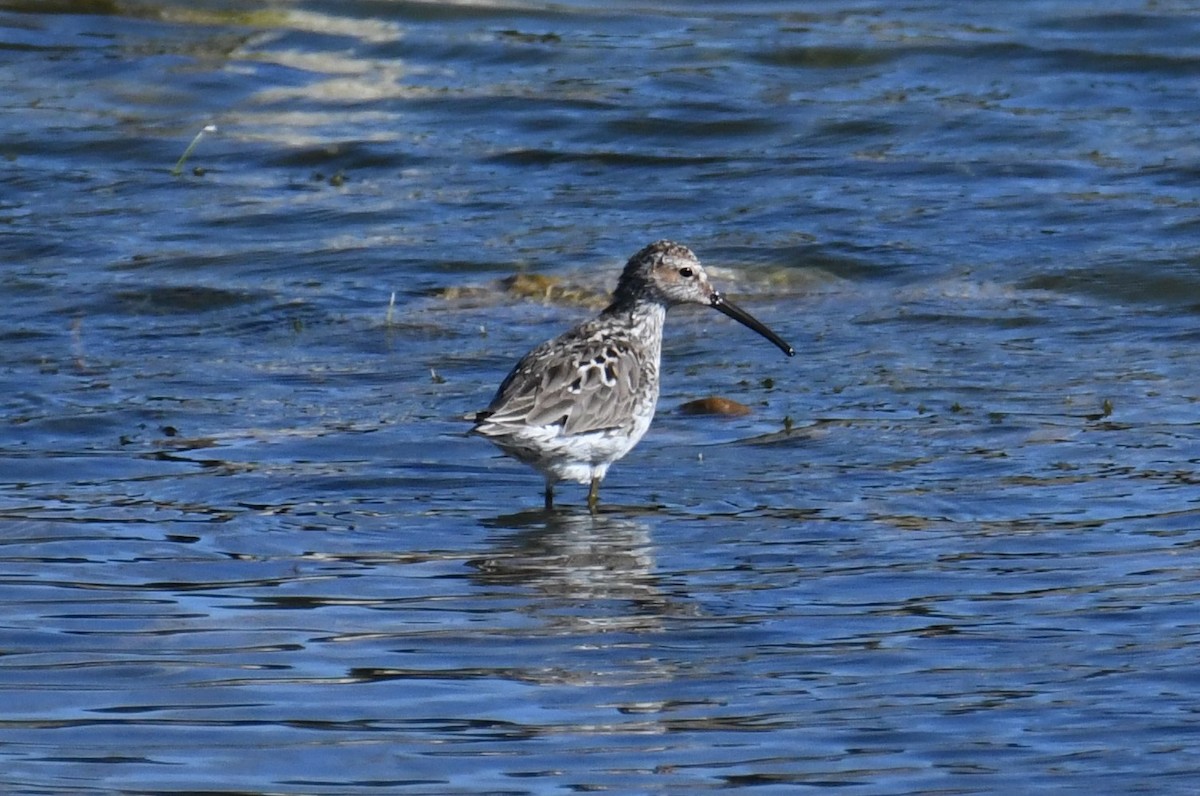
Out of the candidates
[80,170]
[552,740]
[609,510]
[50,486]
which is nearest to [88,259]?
[80,170]

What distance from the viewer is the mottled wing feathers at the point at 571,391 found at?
8664 mm

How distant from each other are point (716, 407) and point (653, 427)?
0.35 meters

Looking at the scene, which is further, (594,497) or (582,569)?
(594,497)

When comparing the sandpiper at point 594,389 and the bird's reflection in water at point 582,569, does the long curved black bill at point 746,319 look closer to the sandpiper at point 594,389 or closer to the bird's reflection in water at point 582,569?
the sandpiper at point 594,389

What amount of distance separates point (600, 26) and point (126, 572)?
1317cm

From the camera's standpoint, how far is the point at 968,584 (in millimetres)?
7398

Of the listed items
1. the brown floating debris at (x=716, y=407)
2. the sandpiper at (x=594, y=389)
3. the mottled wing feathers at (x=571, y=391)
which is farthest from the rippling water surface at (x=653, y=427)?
the mottled wing feathers at (x=571, y=391)

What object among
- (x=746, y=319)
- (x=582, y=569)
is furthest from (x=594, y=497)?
(x=746, y=319)

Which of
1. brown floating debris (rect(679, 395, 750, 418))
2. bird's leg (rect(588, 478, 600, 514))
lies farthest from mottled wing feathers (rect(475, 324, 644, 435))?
brown floating debris (rect(679, 395, 750, 418))

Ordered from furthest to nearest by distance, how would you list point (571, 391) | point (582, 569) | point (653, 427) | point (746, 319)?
point (746, 319), point (653, 427), point (571, 391), point (582, 569)

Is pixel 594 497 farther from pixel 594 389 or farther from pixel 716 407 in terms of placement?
pixel 716 407

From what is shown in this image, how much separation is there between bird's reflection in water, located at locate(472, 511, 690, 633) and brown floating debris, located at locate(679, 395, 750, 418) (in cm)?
153

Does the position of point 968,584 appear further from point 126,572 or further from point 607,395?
point 126,572

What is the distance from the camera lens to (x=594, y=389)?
29.3 feet
